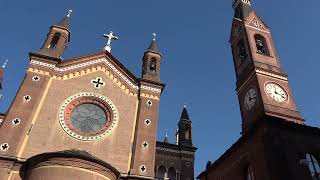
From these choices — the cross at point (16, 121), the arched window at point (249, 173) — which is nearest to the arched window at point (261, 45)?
the arched window at point (249, 173)

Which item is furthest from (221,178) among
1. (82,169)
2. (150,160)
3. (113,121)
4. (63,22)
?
(63,22)

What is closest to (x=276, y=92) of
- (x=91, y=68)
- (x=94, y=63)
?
(x=94, y=63)

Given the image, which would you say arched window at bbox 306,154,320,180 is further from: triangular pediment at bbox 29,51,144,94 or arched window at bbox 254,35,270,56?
arched window at bbox 254,35,270,56

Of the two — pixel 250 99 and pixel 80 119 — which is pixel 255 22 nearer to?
pixel 250 99

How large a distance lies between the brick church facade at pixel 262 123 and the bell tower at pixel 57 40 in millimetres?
14626

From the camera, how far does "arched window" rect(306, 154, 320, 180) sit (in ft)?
65.2

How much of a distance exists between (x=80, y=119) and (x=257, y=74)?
1556cm

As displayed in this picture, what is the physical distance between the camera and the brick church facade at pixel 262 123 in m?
19.8

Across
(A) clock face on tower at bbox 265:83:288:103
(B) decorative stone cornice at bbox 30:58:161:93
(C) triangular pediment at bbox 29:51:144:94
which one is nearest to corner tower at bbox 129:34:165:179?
(B) decorative stone cornice at bbox 30:58:161:93

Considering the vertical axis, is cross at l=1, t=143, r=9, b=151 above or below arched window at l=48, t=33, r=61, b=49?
below

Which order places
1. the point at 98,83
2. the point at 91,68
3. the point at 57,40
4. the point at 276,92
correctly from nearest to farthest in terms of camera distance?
the point at 98,83 < the point at 91,68 < the point at 57,40 < the point at 276,92

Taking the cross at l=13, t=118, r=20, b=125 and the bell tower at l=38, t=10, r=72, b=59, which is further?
the bell tower at l=38, t=10, r=72, b=59

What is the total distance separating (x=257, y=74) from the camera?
29734mm

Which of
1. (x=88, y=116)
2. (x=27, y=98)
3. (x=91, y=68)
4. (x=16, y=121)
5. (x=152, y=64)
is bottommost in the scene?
(x=16, y=121)
